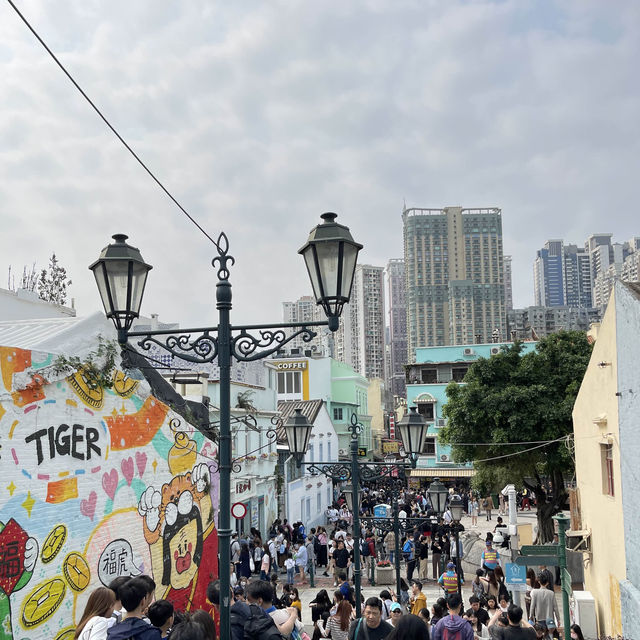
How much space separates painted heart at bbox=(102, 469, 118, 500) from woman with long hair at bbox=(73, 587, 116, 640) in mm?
4658

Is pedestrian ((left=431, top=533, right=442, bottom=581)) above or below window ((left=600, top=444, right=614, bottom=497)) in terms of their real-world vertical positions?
below

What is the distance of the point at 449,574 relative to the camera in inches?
474

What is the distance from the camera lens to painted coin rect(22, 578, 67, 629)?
25.9 ft

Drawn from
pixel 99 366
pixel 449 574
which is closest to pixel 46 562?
pixel 99 366

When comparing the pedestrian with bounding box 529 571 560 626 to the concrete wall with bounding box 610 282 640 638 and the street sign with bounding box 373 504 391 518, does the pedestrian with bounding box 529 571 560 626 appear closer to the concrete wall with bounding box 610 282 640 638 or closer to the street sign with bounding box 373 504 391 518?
the concrete wall with bounding box 610 282 640 638

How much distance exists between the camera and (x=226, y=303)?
189 inches

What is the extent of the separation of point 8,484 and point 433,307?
349 ft

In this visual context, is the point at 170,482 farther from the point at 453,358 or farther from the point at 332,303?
the point at 453,358

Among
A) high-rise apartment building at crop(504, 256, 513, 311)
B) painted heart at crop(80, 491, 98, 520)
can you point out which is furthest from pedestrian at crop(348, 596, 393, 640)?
high-rise apartment building at crop(504, 256, 513, 311)

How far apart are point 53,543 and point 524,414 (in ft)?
62.0

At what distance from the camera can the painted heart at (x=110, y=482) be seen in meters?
9.69

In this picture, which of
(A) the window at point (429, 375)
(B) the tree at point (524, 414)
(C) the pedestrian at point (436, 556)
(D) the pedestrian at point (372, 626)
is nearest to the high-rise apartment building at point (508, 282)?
(A) the window at point (429, 375)

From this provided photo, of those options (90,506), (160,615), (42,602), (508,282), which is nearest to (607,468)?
(90,506)

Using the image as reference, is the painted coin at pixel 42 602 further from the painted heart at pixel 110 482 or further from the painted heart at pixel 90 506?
the painted heart at pixel 110 482
